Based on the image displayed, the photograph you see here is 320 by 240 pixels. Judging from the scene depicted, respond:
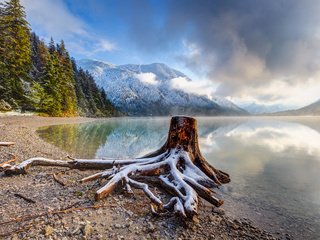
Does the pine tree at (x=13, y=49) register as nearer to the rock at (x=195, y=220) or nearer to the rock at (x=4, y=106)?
the rock at (x=4, y=106)

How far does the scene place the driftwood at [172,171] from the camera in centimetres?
509

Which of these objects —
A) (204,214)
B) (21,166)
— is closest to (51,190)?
(21,166)

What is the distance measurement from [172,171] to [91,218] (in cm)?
278

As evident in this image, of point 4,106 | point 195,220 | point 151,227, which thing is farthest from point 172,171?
point 4,106

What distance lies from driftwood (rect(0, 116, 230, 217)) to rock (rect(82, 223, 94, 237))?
109 cm

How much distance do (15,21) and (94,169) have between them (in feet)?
136

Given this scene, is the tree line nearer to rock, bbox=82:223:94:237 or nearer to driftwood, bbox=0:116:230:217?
driftwood, bbox=0:116:230:217

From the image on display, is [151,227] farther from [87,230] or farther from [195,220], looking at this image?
[87,230]

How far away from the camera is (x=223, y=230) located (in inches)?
190

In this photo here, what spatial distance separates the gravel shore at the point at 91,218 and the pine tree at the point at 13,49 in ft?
113

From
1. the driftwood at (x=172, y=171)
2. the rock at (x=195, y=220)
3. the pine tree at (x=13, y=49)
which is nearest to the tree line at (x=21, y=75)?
the pine tree at (x=13, y=49)

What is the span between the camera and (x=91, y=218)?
170 inches

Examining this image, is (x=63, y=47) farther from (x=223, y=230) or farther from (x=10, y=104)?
(x=223, y=230)

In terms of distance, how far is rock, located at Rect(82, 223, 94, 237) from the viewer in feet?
12.5
